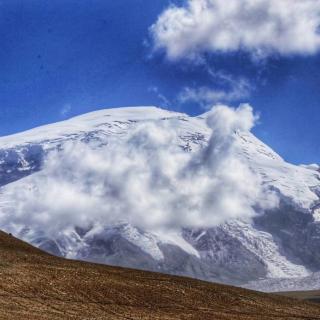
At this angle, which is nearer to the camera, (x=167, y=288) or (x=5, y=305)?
(x=5, y=305)

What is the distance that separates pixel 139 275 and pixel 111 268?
455 cm

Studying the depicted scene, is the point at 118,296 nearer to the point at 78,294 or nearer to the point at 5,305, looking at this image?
the point at 78,294

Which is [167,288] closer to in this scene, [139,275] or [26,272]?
[139,275]

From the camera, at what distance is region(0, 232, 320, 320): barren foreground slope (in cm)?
4794

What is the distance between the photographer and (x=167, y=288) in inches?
2384

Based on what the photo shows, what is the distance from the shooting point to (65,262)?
6800 cm

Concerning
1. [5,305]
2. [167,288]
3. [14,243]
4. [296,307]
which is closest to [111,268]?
[167,288]

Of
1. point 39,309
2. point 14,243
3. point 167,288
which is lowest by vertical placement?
point 39,309

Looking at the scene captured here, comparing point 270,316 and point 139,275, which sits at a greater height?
point 139,275

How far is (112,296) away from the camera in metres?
54.5

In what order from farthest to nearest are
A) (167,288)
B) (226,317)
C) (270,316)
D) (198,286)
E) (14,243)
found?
(14,243) < (198,286) < (167,288) < (270,316) < (226,317)

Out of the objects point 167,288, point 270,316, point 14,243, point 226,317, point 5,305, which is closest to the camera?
point 5,305

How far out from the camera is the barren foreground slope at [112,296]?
4794 centimetres

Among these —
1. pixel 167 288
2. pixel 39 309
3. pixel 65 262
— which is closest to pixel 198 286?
pixel 167 288
